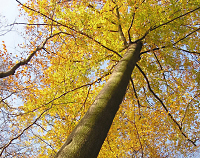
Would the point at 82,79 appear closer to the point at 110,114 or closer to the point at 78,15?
the point at 78,15

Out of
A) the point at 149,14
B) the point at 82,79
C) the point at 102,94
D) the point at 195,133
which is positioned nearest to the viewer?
the point at 102,94

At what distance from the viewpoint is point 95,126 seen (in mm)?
1465

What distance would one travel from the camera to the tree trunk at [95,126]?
1.22 metres

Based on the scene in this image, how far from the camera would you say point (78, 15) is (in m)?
3.87

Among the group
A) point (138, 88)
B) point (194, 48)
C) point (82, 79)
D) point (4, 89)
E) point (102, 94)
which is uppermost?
point (194, 48)

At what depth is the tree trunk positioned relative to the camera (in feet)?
4.00

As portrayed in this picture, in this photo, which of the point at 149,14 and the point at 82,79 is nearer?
the point at 149,14

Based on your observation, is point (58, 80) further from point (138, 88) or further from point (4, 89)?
point (138, 88)

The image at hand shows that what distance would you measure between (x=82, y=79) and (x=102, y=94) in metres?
2.40

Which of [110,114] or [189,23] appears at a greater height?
[189,23]

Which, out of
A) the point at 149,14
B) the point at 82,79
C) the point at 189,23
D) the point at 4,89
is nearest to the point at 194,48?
the point at 189,23

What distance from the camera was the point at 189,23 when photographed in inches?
207

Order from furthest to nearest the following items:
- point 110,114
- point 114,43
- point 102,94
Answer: point 114,43, point 102,94, point 110,114

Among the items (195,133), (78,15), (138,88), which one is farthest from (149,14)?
(195,133)
